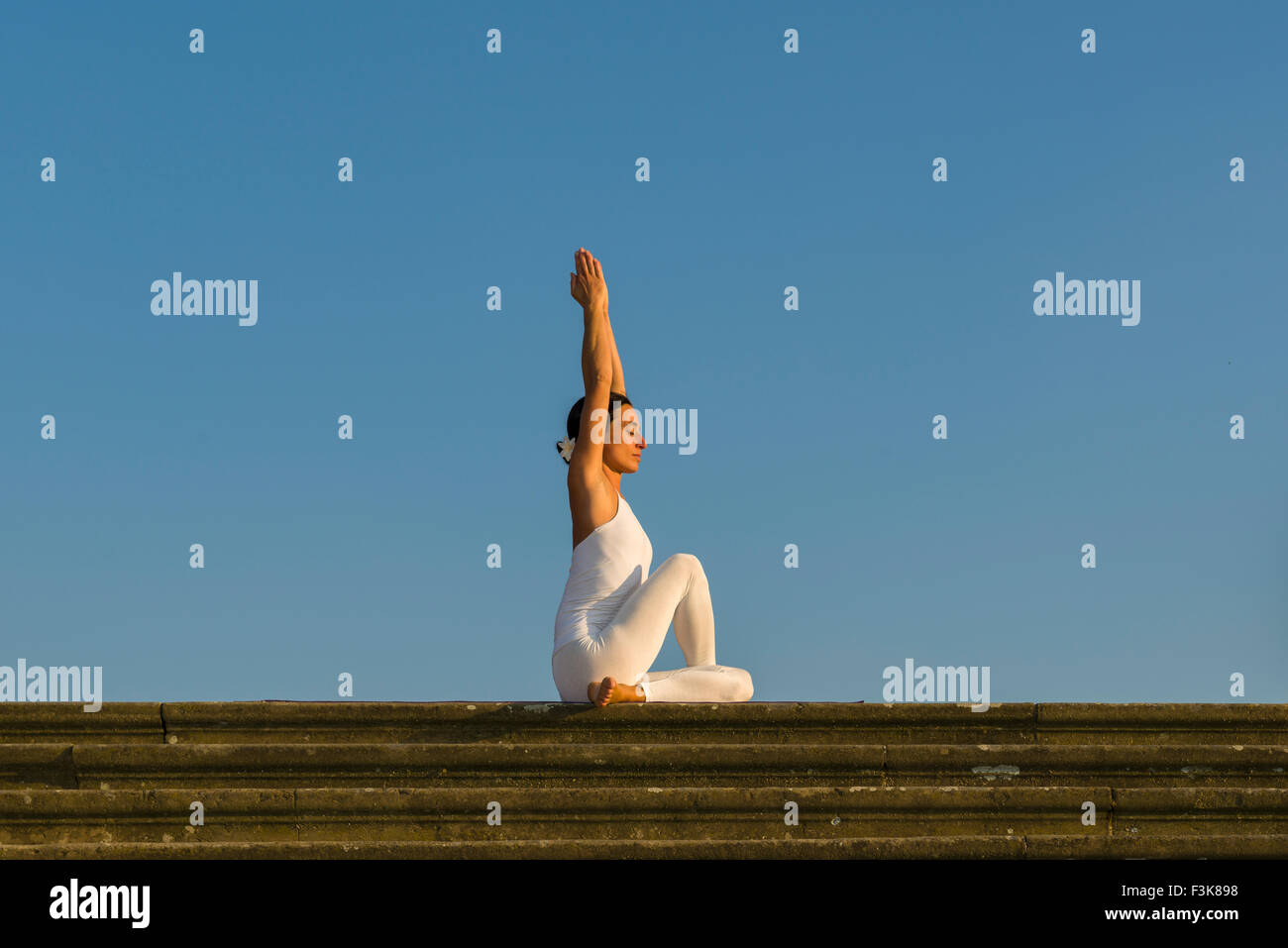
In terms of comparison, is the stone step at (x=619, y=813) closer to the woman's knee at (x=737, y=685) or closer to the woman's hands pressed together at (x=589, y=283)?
the woman's knee at (x=737, y=685)

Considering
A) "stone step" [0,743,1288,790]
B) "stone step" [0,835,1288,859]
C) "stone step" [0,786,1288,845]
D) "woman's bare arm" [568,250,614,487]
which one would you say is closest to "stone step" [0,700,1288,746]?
"stone step" [0,743,1288,790]

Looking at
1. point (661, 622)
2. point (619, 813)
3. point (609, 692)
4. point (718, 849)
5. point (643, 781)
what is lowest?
point (718, 849)

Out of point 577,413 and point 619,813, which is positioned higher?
point 577,413

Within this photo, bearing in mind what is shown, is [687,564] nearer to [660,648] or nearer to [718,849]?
[660,648]

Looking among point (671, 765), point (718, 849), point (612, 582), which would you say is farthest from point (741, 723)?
point (612, 582)

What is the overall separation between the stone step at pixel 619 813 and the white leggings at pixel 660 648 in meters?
1.11

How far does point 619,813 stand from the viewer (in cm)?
693

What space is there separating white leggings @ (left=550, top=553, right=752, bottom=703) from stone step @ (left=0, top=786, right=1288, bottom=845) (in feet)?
3.65

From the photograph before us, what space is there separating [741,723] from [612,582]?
4.32ft

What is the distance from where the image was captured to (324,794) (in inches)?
271

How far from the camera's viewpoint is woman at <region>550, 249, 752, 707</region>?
7.98 metres

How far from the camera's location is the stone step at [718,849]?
645 cm
